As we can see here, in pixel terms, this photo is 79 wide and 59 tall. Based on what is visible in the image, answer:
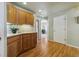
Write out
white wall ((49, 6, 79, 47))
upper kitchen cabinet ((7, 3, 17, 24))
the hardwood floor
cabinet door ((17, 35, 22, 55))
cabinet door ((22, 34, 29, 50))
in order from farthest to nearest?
white wall ((49, 6, 79, 47))
cabinet door ((22, 34, 29, 50))
the hardwood floor
cabinet door ((17, 35, 22, 55))
upper kitchen cabinet ((7, 3, 17, 24))

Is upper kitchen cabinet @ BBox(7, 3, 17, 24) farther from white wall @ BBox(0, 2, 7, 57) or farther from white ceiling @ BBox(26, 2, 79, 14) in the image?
white wall @ BBox(0, 2, 7, 57)

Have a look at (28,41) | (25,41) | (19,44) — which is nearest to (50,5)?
→ (28,41)

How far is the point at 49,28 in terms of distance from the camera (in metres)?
8.48

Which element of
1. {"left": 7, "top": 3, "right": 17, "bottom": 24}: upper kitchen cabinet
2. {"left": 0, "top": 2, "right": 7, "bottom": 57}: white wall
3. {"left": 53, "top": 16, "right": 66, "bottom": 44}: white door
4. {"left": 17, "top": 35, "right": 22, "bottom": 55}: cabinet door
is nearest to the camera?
{"left": 0, "top": 2, "right": 7, "bottom": 57}: white wall

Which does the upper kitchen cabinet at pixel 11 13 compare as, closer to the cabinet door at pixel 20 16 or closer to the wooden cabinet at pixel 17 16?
the wooden cabinet at pixel 17 16

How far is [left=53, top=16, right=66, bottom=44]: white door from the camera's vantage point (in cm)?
697

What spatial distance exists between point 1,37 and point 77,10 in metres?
4.09

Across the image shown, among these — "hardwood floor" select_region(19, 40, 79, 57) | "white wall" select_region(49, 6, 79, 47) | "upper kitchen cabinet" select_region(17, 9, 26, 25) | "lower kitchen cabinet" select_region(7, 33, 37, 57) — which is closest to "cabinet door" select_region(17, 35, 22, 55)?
"lower kitchen cabinet" select_region(7, 33, 37, 57)

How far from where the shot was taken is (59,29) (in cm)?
746

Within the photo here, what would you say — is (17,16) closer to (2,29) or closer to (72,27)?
(2,29)

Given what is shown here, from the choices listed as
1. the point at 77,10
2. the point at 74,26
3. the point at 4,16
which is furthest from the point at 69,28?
the point at 4,16

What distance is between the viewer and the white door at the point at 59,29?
6.97 metres

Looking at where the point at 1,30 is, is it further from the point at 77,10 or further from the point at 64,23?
the point at 64,23

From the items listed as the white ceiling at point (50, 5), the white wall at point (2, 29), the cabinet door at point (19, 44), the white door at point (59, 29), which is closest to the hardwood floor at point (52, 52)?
the cabinet door at point (19, 44)
